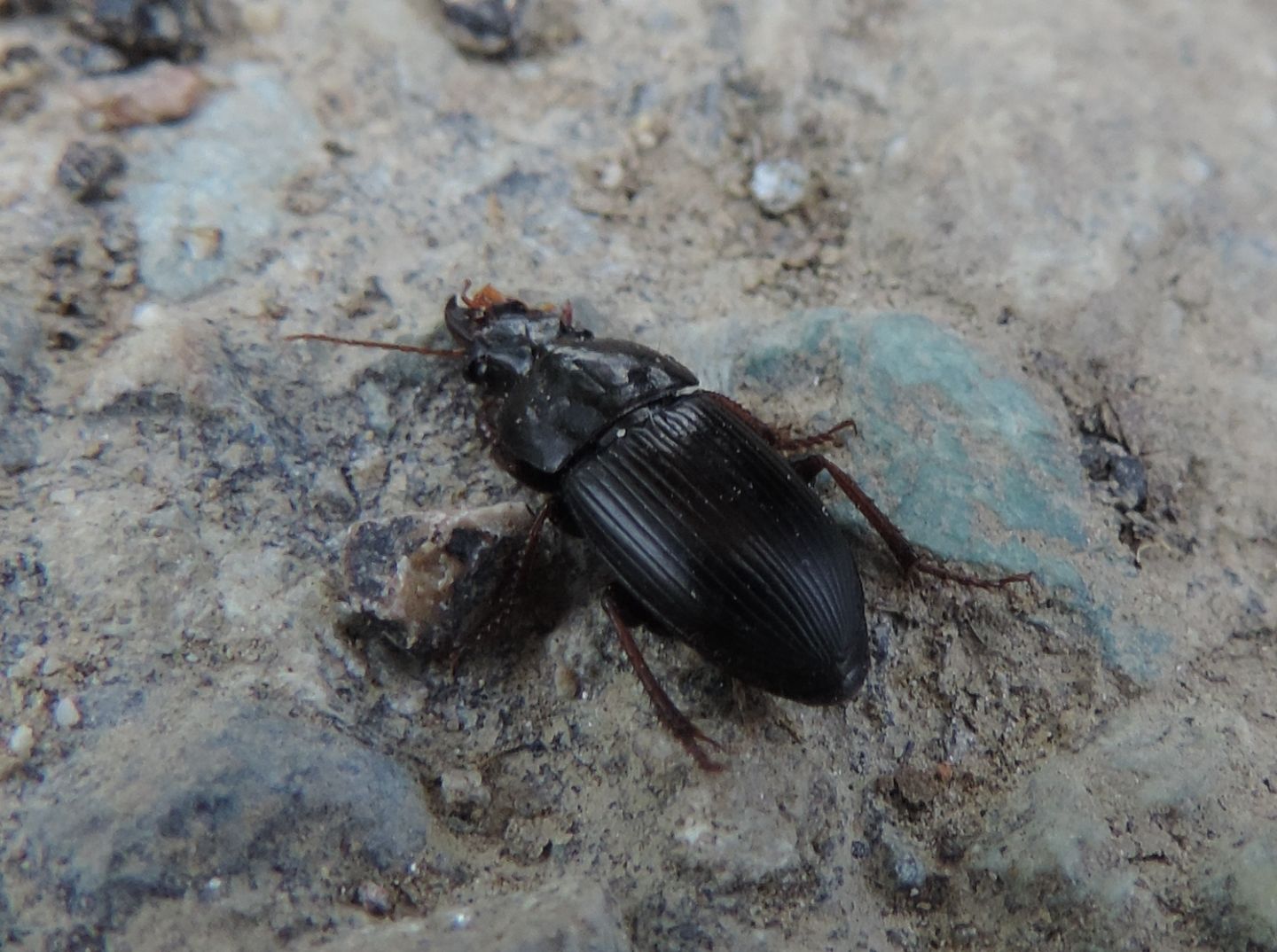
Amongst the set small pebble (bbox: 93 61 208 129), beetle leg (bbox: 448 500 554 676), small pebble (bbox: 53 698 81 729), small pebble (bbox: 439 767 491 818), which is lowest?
small pebble (bbox: 53 698 81 729)

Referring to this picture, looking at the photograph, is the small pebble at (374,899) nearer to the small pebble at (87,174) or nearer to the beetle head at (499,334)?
the beetle head at (499,334)

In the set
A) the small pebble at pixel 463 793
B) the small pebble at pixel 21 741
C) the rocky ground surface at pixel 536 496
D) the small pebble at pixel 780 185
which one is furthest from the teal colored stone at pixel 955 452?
the small pebble at pixel 21 741

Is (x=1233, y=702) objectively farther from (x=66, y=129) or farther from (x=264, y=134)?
(x=66, y=129)

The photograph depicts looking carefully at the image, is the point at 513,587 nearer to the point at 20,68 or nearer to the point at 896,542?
the point at 896,542

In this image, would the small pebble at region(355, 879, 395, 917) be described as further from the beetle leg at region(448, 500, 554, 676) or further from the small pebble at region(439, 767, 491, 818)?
the beetle leg at region(448, 500, 554, 676)

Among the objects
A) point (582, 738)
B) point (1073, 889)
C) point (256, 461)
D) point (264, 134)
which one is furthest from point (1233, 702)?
point (264, 134)

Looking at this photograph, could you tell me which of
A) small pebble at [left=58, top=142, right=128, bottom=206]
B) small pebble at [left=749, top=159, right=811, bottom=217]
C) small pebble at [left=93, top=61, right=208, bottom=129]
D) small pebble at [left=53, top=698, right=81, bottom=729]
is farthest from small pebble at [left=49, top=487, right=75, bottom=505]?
small pebble at [left=749, top=159, right=811, bottom=217]

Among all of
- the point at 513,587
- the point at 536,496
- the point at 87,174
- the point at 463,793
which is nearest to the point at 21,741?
the point at 463,793
